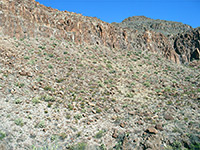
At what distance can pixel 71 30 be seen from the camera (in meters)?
24.2

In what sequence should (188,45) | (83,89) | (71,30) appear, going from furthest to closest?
(188,45) < (71,30) < (83,89)

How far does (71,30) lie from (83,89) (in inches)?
527

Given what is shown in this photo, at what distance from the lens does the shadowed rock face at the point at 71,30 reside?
63.6ft

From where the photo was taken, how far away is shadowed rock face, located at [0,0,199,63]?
19.4 meters

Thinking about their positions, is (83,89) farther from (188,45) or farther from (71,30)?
(188,45)

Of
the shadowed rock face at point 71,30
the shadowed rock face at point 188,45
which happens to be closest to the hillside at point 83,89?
the shadowed rock face at point 71,30

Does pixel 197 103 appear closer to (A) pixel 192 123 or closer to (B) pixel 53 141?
(A) pixel 192 123

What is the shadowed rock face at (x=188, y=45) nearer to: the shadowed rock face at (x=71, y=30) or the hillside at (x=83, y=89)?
the shadowed rock face at (x=71, y=30)

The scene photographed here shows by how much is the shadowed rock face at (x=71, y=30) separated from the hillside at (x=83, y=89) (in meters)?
0.14

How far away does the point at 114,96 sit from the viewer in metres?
14.2

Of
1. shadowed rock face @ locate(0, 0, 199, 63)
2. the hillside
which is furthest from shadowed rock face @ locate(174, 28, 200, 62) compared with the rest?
the hillside

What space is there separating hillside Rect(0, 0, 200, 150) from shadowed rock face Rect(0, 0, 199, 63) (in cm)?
14

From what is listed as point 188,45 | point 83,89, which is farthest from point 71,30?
point 188,45

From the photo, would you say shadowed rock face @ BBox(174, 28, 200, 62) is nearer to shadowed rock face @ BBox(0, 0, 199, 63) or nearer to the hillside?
shadowed rock face @ BBox(0, 0, 199, 63)
